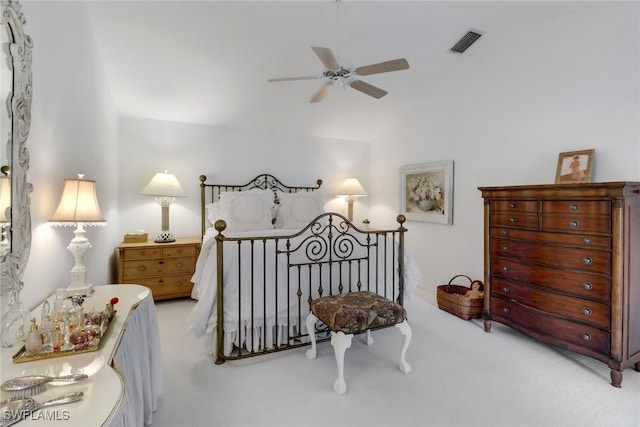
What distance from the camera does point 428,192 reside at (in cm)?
415

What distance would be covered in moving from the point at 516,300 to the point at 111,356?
2.90m

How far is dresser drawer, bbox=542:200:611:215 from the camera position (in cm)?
206

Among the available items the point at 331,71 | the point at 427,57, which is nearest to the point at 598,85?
the point at 427,57

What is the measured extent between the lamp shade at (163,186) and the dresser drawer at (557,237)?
355 cm

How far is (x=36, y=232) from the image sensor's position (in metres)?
1.51

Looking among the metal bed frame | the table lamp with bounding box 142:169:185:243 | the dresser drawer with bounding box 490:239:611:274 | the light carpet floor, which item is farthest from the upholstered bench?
the table lamp with bounding box 142:169:185:243

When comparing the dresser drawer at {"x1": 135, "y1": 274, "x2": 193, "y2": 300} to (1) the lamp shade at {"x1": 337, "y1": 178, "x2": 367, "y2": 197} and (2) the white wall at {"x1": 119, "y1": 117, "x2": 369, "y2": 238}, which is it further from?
(1) the lamp shade at {"x1": 337, "y1": 178, "x2": 367, "y2": 197}

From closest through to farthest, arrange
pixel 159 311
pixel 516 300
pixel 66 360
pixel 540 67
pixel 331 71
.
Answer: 1. pixel 66 360
2. pixel 331 71
3. pixel 516 300
4. pixel 540 67
5. pixel 159 311

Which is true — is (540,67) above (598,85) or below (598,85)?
above

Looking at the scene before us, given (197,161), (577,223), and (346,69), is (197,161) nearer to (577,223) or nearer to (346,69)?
(346,69)

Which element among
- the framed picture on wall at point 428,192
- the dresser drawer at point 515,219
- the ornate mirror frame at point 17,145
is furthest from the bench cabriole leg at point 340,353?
the framed picture on wall at point 428,192

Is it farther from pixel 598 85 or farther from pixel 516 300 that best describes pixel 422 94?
pixel 516 300

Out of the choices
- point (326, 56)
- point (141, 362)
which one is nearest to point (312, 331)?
point (141, 362)

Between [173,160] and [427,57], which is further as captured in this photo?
[173,160]
